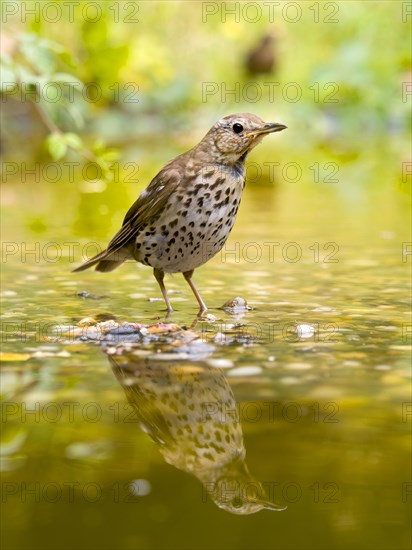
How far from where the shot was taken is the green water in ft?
5.86

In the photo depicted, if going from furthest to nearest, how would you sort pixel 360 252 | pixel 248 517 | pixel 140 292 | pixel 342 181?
pixel 342 181, pixel 360 252, pixel 140 292, pixel 248 517

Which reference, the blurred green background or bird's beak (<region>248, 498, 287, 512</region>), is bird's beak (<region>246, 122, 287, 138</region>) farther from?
bird's beak (<region>248, 498, 287, 512</region>)

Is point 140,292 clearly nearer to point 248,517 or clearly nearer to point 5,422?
point 5,422

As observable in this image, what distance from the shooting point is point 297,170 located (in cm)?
938

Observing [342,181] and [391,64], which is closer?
[342,181]

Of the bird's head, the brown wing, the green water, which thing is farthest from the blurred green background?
the bird's head

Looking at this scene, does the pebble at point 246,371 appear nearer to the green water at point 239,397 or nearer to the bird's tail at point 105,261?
the green water at point 239,397

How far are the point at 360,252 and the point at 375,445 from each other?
2.95 m

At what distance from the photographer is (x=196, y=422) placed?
2383mm

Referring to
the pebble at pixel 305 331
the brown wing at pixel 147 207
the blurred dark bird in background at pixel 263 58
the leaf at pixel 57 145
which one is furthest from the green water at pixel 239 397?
the blurred dark bird in background at pixel 263 58

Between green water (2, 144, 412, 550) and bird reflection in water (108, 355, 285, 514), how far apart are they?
17 millimetres

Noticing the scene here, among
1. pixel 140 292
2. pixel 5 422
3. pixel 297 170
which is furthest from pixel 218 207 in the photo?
pixel 297 170

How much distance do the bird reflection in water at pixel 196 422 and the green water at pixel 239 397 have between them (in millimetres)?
17

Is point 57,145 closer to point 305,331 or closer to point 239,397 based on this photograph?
point 305,331
